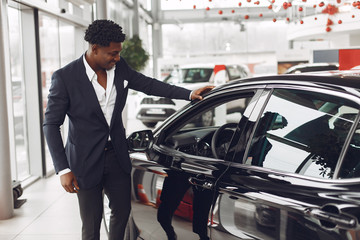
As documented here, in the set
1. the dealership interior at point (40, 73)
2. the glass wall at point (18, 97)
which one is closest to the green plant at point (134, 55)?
the dealership interior at point (40, 73)

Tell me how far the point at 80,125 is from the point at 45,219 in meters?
2.83

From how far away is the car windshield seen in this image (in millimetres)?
12711

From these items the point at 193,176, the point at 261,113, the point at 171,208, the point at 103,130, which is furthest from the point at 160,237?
the point at 261,113

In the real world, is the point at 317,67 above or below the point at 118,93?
above

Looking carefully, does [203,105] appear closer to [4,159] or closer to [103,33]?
[103,33]

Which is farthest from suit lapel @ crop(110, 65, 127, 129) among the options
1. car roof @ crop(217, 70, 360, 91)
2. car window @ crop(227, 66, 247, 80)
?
car window @ crop(227, 66, 247, 80)

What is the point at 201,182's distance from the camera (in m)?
2.33

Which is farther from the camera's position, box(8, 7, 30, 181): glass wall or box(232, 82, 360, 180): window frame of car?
box(8, 7, 30, 181): glass wall

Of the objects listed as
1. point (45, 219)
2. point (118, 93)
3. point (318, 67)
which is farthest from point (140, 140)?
point (318, 67)

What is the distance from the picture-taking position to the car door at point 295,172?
5.57 feet

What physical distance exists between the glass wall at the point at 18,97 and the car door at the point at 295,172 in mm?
5180

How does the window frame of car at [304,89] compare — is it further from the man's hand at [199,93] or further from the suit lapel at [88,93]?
the suit lapel at [88,93]

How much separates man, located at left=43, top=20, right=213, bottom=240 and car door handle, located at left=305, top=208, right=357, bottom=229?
1.12 m

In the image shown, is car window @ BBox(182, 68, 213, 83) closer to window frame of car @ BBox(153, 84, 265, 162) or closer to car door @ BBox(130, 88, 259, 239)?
car door @ BBox(130, 88, 259, 239)
